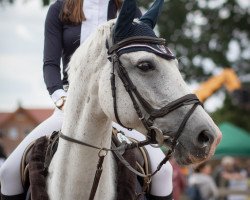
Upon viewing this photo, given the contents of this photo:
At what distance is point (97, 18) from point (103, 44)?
3.10ft

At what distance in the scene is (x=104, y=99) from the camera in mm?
4941

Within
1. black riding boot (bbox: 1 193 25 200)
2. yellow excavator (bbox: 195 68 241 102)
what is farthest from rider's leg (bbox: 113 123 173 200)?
yellow excavator (bbox: 195 68 241 102)

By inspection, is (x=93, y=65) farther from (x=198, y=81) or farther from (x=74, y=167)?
(x=198, y=81)

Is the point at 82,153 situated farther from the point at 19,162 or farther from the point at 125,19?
the point at 125,19

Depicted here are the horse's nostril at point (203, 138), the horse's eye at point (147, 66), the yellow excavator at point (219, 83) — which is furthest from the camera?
the yellow excavator at point (219, 83)

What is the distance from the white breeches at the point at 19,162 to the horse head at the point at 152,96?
3.09 feet

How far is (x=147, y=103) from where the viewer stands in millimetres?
4734

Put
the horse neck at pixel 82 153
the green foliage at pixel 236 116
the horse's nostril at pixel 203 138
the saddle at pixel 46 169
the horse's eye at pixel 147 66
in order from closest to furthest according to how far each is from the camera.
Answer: the horse's nostril at pixel 203 138 < the horse's eye at pixel 147 66 < the horse neck at pixel 82 153 < the saddle at pixel 46 169 < the green foliage at pixel 236 116

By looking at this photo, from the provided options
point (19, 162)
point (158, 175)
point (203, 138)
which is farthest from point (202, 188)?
point (203, 138)

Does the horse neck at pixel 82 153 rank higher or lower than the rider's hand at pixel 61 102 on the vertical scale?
lower

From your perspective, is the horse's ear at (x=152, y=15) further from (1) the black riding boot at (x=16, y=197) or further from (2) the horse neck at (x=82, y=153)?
(1) the black riding boot at (x=16, y=197)

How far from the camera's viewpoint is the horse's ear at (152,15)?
5203 millimetres

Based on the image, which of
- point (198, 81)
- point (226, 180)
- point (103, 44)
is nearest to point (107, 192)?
point (103, 44)

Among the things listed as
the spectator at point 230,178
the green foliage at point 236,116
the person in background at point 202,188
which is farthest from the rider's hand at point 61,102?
the green foliage at point 236,116
